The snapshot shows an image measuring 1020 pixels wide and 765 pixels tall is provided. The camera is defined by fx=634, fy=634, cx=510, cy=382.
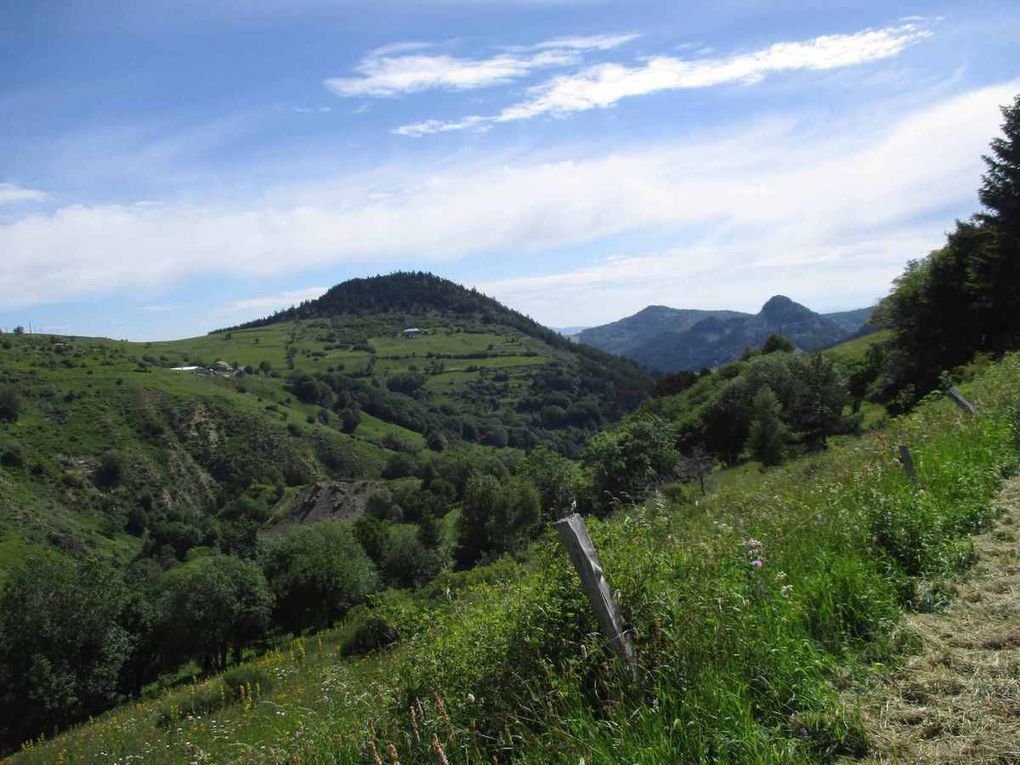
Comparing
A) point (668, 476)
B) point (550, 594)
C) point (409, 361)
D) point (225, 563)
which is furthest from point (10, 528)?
point (409, 361)

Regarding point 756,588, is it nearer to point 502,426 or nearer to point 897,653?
point 897,653

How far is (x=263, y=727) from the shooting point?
24.3 feet

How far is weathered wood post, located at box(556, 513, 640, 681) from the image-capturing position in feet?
12.1

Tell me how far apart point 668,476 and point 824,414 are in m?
11.0

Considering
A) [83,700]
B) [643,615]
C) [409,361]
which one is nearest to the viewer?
[643,615]

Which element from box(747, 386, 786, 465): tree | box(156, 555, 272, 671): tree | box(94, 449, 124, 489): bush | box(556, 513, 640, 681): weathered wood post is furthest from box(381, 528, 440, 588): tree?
box(94, 449, 124, 489): bush

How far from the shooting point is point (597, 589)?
148 inches

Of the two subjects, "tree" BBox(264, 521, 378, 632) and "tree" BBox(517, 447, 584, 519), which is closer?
"tree" BBox(264, 521, 378, 632)

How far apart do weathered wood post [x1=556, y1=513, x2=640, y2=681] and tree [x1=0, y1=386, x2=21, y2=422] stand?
12478 cm

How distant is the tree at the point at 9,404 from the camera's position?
100375 mm

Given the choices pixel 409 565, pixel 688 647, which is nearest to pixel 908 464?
pixel 688 647

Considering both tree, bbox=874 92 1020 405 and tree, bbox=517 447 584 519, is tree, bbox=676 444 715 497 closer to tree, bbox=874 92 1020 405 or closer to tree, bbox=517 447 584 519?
tree, bbox=517 447 584 519

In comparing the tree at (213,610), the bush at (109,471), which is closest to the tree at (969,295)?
the tree at (213,610)

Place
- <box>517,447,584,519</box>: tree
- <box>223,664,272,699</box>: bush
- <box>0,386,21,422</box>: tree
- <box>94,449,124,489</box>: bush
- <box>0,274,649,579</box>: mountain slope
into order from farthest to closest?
<box>0,386,21,422</box>: tree → <box>94,449,124,489</box>: bush → <box>0,274,649,579</box>: mountain slope → <box>517,447,584,519</box>: tree → <box>223,664,272,699</box>: bush
